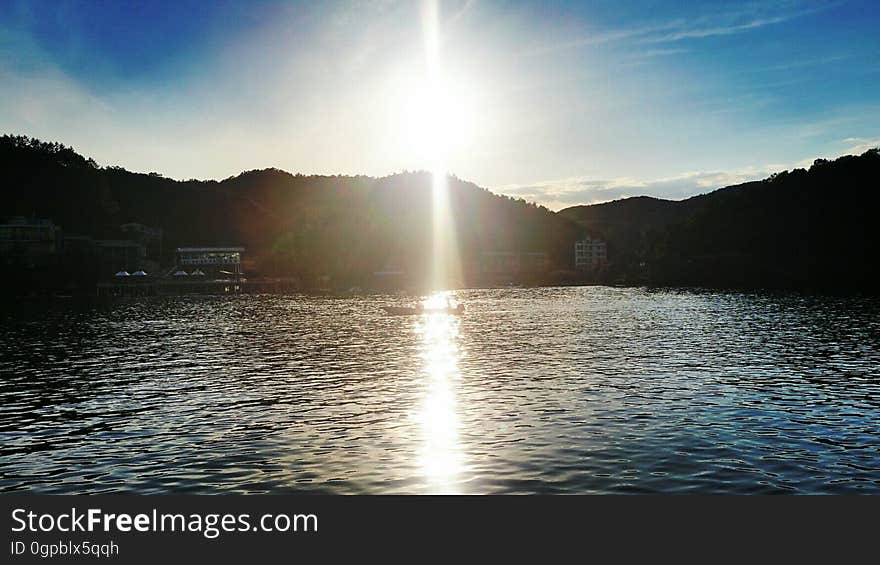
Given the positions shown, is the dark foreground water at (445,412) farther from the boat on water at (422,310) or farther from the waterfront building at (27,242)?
the waterfront building at (27,242)

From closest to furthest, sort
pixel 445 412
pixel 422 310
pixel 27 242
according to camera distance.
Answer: pixel 445 412, pixel 422 310, pixel 27 242

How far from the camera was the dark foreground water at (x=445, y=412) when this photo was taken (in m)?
26.2

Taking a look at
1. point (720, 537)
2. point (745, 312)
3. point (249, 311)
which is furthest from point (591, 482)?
point (249, 311)

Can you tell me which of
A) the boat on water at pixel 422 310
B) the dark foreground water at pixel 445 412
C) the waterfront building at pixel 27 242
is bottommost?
the dark foreground water at pixel 445 412

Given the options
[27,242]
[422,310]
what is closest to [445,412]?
[422,310]

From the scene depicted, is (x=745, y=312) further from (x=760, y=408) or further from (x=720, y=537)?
(x=720, y=537)

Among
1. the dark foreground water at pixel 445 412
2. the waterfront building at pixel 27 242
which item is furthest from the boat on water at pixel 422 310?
the waterfront building at pixel 27 242

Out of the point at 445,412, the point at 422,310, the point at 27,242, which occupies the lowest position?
the point at 445,412

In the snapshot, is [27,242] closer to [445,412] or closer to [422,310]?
[422,310]

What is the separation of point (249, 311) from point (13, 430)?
9398 cm

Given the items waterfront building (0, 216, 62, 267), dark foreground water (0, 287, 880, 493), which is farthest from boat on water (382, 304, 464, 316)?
waterfront building (0, 216, 62, 267)

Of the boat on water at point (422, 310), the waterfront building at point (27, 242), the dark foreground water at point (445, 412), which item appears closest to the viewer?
the dark foreground water at point (445, 412)

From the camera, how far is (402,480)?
26031 mm

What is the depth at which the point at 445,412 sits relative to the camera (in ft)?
126
